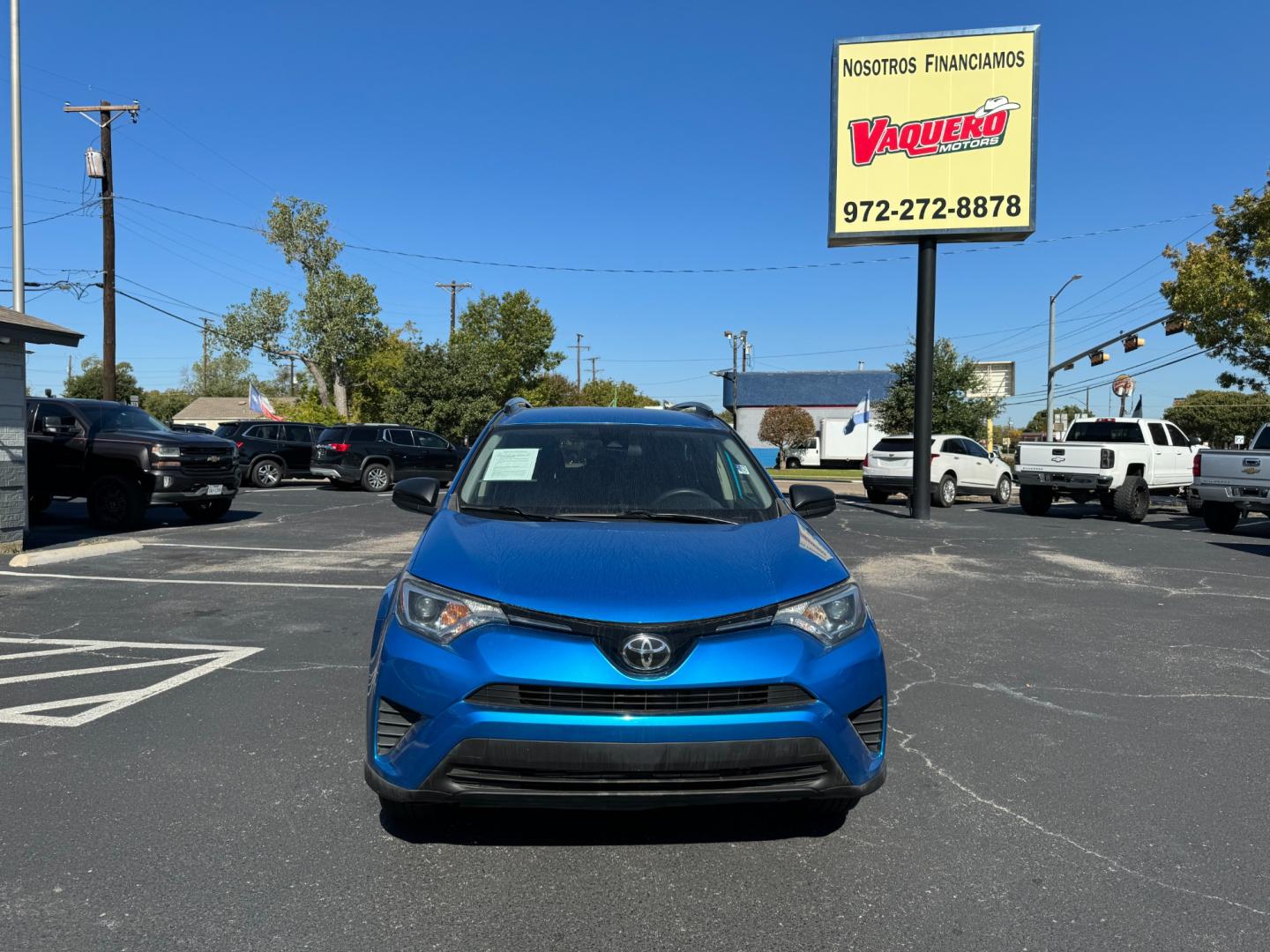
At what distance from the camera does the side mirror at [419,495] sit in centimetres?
450

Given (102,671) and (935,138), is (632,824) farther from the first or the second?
(935,138)

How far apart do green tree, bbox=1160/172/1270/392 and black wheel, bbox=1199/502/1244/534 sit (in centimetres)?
844

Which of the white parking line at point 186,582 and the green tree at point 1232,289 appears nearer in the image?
the white parking line at point 186,582

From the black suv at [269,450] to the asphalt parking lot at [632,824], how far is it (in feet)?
56.4

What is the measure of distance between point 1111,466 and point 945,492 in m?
4.37

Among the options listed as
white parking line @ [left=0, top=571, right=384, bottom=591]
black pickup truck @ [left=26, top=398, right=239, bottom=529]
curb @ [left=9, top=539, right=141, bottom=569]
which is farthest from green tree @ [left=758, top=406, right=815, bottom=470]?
white parking line @ [left=0, top=571, right=384, bottom=591]

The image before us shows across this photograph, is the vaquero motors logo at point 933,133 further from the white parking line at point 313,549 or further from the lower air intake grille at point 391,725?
the lower air intake grille at point 391,725

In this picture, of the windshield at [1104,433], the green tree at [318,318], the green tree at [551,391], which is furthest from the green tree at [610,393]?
the windshield at [1104,433]

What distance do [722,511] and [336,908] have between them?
209 cm

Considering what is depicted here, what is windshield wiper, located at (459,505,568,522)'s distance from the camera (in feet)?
12.3

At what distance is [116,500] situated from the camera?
1313 centimetres

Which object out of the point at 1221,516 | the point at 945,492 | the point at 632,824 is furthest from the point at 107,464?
the point at 1221,516

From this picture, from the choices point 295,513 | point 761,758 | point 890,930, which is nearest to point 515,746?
point 761,758

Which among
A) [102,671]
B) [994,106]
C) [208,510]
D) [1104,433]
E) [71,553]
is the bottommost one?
[102,671]
